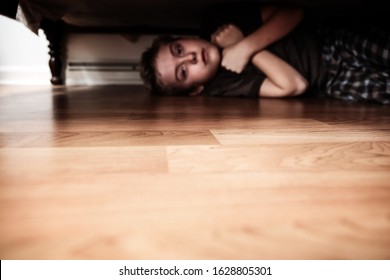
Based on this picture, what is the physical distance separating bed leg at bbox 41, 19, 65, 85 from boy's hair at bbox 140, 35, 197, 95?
70cm

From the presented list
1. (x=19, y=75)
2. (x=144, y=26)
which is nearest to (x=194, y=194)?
(x=144, y=26)

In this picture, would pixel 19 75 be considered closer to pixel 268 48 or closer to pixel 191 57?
pixel 191 57

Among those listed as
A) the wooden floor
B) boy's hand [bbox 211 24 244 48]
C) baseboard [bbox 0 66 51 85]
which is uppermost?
boy's hand [bbox 211 24 244 48]

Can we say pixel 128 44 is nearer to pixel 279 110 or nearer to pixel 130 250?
pixel 279 110

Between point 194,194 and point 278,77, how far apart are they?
0.92 meters

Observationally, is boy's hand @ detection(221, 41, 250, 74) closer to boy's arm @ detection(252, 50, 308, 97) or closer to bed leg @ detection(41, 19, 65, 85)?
boy's arm @ detection(252, 50, 308, 97)

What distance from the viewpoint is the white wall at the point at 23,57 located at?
73.5 inches

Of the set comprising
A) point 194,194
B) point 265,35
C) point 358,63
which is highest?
point 265,35

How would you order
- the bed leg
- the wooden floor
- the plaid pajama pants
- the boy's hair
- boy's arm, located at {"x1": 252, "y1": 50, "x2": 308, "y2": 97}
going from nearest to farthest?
1. the wooden floor
2. the plaid pajama pants
3. boy's arm, located at {"x1": 252, "y1": 50, "x2": 308, "y2": 97}
4. the boy's hair
5. the bed leg

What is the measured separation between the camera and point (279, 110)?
843 millimetres

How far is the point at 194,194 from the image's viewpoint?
11.6 inches

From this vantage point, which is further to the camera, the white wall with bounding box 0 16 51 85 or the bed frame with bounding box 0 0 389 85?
the white wall with bounding box 0 16 51 85

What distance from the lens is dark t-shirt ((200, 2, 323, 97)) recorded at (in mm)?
1182

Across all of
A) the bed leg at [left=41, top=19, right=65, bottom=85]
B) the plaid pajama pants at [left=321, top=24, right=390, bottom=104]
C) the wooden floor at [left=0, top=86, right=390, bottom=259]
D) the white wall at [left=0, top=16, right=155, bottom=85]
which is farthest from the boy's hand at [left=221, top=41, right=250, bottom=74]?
the bed leg at [left=41, top=19, right=65, bottom=85]
